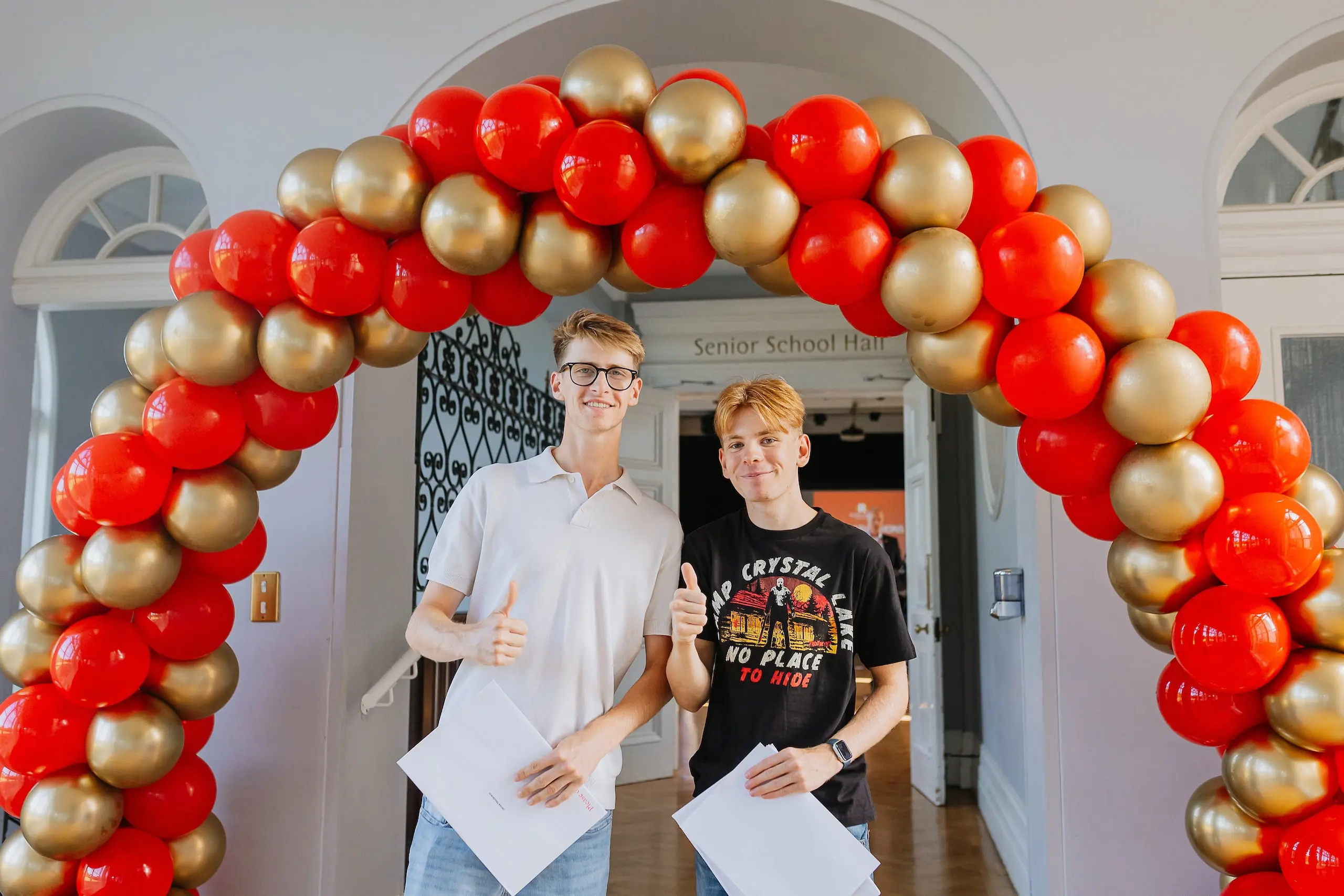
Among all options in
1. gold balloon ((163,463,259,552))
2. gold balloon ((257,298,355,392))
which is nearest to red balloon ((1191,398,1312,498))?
gold balloon ((257,298,355,392))

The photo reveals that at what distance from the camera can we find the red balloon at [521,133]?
4.93ft

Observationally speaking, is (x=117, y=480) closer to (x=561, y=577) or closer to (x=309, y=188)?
(x=309, y=188)

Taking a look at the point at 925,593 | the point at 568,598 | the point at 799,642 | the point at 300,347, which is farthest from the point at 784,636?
the point at 925,593

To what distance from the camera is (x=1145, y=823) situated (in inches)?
84.7

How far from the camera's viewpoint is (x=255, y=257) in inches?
65.4

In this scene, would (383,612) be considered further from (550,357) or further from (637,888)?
(550,357)

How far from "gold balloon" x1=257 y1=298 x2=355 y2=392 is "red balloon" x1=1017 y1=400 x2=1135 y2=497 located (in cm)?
123

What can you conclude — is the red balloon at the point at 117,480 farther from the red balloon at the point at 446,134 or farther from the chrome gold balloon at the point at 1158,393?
the chrome gold balloon at the point at 1158,393

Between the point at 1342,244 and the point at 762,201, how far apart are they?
6.44ft

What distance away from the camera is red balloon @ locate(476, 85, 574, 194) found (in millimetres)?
1502

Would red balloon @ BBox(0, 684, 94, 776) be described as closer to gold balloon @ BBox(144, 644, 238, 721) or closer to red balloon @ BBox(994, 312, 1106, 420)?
gold balloon @ BBox(144, 644, 238, 721)

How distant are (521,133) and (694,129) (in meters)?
0.28

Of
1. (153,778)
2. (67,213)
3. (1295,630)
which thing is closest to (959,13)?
(1295,630)

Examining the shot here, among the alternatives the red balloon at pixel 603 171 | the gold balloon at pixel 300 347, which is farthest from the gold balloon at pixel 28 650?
the red balloon at pixel 603 171
